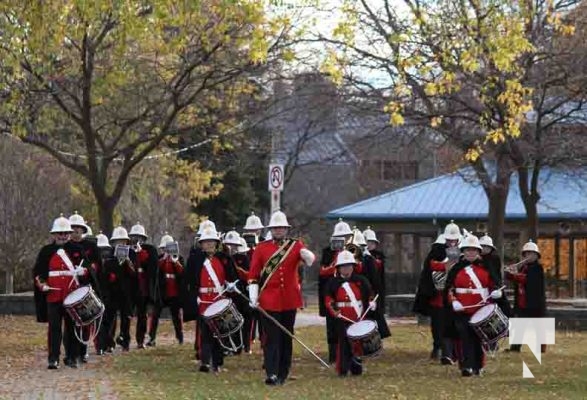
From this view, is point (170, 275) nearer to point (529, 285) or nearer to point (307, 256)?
point (529, 285)

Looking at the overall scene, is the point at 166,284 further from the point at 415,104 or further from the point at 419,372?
the point at 415,104

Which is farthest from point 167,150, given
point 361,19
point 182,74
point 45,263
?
point 45,263

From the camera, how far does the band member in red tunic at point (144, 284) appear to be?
863 inches

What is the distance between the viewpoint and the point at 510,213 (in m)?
43.4

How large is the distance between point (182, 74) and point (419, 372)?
1216cm

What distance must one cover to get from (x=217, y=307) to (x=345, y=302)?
1676mm

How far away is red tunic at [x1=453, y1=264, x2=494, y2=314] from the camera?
17.0m

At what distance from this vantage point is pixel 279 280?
52.8 ft

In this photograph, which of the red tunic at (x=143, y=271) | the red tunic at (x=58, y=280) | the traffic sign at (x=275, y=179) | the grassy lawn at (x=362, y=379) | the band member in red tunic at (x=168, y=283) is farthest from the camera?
the traffic sign at (x=275, y=179)

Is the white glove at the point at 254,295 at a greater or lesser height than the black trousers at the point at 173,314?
greater

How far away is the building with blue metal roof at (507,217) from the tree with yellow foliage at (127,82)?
13009 mm

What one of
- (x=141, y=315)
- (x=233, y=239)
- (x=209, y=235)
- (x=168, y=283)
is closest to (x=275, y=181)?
(x=233, y=239)

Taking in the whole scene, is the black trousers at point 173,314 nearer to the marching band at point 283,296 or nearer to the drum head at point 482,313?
the marching band at point 283,296

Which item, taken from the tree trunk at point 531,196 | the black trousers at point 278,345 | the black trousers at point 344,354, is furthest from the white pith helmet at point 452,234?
the tree trunk at point 531,196
